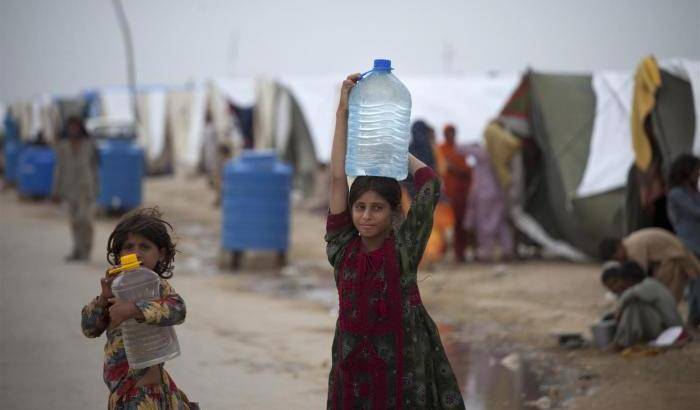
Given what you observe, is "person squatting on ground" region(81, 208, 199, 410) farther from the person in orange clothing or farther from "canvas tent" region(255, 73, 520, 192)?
"canvas tent" region(255, 73, 520, 192)

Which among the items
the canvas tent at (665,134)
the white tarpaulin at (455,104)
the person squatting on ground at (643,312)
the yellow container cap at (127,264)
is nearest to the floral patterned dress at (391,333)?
the yellow container cap at (127,264)

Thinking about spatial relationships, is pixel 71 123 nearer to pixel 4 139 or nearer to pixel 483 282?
pixel 483 282

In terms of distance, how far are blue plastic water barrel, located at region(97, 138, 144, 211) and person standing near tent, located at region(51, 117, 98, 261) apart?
196 inches

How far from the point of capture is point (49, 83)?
65562 mm

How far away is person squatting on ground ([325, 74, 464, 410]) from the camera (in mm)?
3285

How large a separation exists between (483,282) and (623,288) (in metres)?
3.96

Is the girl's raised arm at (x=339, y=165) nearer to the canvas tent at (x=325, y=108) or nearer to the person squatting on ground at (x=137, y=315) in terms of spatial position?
the person squatting on ground at (x=137, y=315)

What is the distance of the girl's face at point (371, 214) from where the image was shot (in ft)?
10.9

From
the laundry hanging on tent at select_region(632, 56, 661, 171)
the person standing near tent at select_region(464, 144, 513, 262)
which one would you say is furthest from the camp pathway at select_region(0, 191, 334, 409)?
the laundry hanging on tent at select_region(632, 56, 661, 171)

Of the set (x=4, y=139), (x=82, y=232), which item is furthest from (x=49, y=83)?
(x=82, y=232)

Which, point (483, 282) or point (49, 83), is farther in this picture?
point (49, 83)

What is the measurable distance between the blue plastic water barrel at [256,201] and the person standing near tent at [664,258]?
5.07 m

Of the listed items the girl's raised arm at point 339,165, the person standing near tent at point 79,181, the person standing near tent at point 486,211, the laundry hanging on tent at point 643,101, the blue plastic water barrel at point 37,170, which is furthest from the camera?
the blue plastic water barrel at point 37,170

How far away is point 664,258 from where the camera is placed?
698 cm
